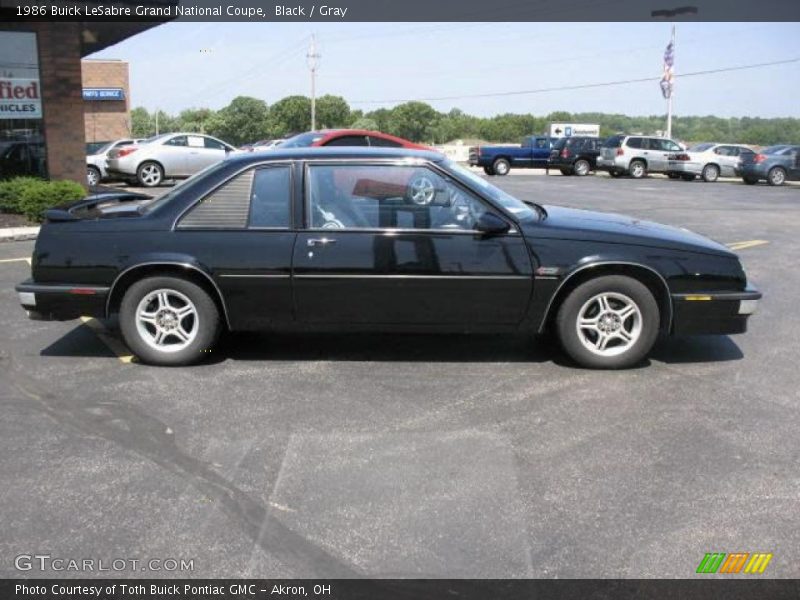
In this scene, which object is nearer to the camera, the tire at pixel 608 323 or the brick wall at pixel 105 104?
the tire at pixel 608 323

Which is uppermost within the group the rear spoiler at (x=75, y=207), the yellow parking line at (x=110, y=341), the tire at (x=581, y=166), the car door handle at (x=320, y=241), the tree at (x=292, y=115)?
the tree at (x=292, y=115)

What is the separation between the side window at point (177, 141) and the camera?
20.5m

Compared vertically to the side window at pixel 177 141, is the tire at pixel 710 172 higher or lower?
lower

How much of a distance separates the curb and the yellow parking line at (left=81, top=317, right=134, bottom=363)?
546cm

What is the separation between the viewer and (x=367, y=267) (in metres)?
5.32

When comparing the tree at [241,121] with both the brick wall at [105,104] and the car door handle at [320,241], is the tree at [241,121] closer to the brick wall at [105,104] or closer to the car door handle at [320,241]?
the brick wall at [105,104]

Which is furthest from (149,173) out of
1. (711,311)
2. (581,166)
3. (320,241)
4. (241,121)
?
(241,121)

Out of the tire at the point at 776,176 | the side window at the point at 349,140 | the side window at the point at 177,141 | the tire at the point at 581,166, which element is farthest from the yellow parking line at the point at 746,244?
the tire at the point at 581,166

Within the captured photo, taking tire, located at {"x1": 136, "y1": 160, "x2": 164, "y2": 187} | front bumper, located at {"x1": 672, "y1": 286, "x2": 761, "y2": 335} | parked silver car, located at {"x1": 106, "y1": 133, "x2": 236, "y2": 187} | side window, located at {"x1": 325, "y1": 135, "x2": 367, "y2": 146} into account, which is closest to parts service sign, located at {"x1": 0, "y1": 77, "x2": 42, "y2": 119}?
side window, located at {"x1": 325, "y1": 135, "x2": 367, "y2": 146}

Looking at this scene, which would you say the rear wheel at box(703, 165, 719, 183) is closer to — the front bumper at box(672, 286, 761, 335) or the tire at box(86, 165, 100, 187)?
the tire at box(86, 165, 100, 187)

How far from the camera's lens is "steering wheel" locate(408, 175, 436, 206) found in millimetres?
5438

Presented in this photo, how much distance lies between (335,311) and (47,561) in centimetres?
269
